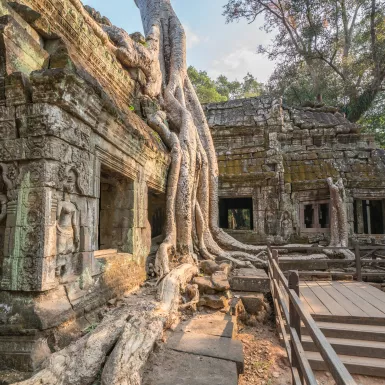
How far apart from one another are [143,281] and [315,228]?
21.6ft

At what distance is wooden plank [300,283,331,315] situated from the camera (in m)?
3.88

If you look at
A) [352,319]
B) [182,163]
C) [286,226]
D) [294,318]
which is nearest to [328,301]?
[352,319]

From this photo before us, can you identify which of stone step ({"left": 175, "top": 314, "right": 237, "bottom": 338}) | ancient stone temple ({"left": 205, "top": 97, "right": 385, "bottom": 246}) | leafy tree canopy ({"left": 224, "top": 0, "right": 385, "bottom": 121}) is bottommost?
stone step ({"left": 175, "top": 314, "right": 237, "bottom": 338})

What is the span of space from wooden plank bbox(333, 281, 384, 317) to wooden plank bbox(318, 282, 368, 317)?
7 centimetres

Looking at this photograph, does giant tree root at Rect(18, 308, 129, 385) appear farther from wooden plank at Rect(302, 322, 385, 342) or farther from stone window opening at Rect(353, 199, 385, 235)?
stone window opening at Rect(353, 199, 385, 235)

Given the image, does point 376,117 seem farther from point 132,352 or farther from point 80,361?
point 80,361

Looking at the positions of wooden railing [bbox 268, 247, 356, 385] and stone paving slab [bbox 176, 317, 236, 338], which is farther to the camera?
stone paving slab [bbox 176, 317, 236, 338]

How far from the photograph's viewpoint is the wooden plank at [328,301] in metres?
3.82

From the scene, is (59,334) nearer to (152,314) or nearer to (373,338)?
(152,314)

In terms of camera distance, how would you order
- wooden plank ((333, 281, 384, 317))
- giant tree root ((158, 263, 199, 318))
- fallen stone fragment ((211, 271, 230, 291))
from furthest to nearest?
fallen stone fragment ((211, 271, 230, 291))
wooden plank ((333, 281, 384, 317))
giant tree root ((158, 263, 199, 318))

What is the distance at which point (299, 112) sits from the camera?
37.3 ft

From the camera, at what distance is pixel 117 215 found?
4.27 m

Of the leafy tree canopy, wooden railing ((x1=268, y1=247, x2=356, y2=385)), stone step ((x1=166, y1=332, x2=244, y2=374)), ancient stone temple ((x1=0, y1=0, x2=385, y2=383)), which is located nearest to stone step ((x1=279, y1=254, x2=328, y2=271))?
ancient stone temple ((x1=0, y1=0, x2=385, y2=383))

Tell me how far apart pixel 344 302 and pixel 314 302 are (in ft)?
1.44
